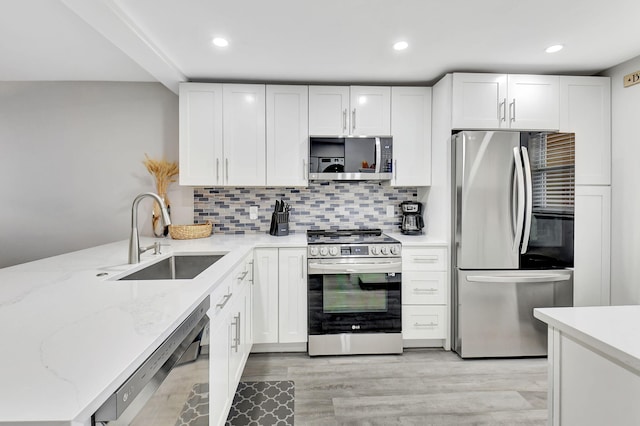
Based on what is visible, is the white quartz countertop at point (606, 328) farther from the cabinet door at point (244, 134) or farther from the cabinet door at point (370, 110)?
the cabinet door at point (244, 134)

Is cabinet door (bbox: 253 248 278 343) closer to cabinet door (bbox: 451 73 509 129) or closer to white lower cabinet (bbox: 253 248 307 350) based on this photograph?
white lower cabinet (bbox: 253 248 307 350)

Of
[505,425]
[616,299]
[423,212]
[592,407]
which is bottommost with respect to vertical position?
[505,425]

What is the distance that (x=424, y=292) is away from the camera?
2.73m

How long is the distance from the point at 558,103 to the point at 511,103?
432 millimetres

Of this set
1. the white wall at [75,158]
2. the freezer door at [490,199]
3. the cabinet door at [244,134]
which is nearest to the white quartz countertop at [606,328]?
the freezer door at [490,199]

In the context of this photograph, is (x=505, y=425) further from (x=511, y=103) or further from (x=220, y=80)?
(x=220, y=80)

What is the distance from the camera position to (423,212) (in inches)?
126

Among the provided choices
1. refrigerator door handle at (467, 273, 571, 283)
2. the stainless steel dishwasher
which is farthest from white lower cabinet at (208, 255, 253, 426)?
refrigerator door handle at (467, 273, 571, 283)

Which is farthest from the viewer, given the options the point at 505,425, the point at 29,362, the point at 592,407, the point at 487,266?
the point at 487,266

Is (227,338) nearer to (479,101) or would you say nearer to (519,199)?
(519,199)

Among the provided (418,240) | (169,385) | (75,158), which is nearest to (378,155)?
(418,240)

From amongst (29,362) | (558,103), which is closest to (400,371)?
(29,362)

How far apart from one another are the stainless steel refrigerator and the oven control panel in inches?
23.5

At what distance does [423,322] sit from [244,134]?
7.64 feet
